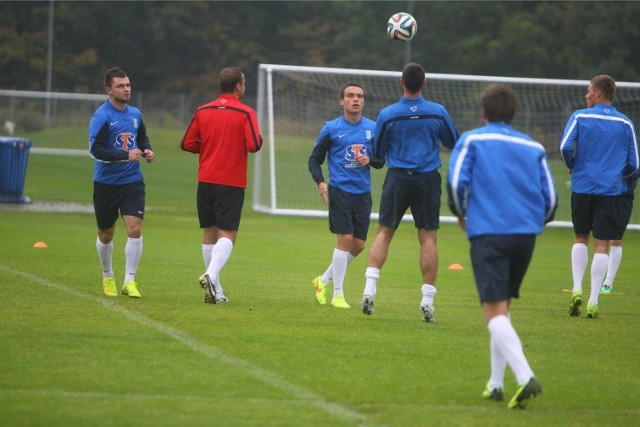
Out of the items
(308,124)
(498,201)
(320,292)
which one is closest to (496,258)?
(498,201)

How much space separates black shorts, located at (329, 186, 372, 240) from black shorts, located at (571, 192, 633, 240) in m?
1.96

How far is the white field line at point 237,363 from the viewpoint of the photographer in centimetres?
644

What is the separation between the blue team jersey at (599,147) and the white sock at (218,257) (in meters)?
3.17

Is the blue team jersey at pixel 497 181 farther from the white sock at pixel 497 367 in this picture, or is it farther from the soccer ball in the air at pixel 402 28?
the soccer ball in the air at pixel 402 28

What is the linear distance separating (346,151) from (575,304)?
251 centimetres

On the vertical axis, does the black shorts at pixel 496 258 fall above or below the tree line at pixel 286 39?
below

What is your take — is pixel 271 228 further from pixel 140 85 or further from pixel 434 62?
pixel 140 85

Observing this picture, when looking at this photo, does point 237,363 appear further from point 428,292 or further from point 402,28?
point 402,28

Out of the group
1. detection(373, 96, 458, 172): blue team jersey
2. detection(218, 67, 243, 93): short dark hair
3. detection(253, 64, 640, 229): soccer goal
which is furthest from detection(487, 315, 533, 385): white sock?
detection(253, 64, 640, 229): soccer goal

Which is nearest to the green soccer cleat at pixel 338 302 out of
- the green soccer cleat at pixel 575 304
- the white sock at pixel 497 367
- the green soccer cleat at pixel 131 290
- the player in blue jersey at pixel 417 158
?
the player in blue jersey at pixel 417 158

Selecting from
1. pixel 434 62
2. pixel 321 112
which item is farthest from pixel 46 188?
pixel 434 62

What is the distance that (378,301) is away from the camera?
11297 millimetres

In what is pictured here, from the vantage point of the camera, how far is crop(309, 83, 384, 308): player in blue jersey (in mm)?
10648

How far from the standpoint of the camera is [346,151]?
10.7m
